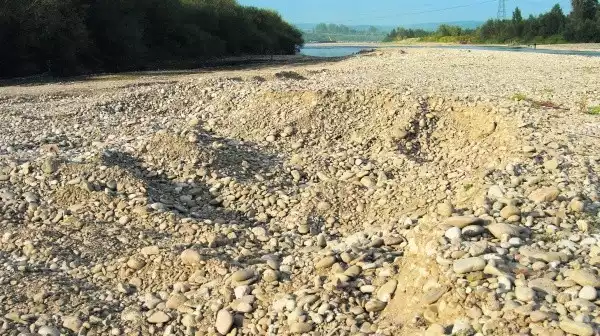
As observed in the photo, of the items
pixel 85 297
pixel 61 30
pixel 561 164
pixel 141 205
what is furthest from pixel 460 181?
pixel 61 30

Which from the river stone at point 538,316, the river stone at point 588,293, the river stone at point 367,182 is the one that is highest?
the river stone at point 367,182

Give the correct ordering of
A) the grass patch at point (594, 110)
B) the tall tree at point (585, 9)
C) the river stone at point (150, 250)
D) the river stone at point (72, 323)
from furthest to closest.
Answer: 1. the tall tree at point (585, 9)
2. the grass patch at point (594, 110)
3. the river stone at point (150, 250)
4. the river stone at point (72, 323)

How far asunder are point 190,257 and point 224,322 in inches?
51.4

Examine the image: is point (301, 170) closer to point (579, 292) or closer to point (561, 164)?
point (561, 164)

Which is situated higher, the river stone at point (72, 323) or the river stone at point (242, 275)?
the river stone at point (242, 275)

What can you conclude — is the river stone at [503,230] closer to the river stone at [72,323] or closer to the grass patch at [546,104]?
the river stone at [72,323]

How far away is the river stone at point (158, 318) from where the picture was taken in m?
5.54

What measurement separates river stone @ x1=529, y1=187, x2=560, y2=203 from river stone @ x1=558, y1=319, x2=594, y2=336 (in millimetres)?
2519

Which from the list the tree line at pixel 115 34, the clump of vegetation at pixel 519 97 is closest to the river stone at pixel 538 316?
the clump of vegetation at pixel 519 97

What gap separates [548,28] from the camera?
278 ft

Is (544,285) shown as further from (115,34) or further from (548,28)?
(548,28)

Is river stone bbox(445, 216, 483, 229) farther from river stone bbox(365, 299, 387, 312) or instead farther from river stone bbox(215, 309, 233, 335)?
river stone bbox(215, 309, 233, 335)

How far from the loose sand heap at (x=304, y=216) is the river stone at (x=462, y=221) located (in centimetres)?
1


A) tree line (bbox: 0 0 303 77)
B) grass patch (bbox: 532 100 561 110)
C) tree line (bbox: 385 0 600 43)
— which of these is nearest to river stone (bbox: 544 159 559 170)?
grass patch (bbox: 532 100 561 110)
